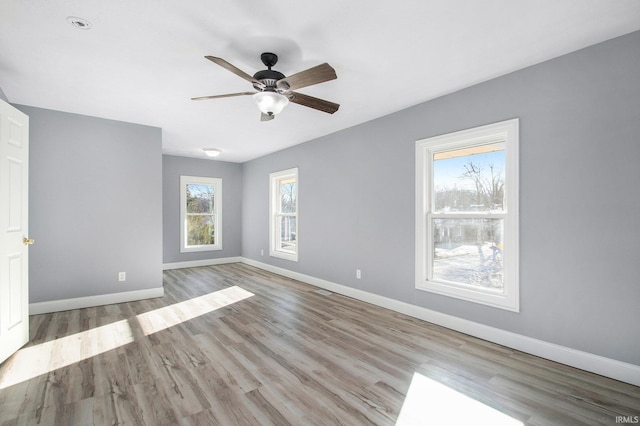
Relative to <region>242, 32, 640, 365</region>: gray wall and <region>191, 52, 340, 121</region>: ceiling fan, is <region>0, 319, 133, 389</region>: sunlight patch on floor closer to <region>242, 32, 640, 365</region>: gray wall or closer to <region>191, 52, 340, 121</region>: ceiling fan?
<region>191, 52, 340, 121</region>: ceiling fan

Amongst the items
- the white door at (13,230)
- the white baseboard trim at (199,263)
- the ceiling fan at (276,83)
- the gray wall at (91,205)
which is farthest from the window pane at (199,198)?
the ceiling fan at (276,83)

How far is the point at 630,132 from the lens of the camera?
224cm

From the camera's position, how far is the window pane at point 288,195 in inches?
241

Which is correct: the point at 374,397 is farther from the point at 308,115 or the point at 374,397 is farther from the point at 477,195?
the point at 308,115

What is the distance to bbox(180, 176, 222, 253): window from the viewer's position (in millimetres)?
6977

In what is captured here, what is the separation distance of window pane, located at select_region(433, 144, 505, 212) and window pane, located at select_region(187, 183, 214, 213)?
5585mm

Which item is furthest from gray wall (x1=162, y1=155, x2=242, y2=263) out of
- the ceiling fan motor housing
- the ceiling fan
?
the ceiling fan motor housing

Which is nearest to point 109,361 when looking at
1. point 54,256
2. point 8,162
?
point 8,162

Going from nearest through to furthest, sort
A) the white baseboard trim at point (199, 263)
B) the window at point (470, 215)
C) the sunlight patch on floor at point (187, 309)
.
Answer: the window at point (470, 215) → the sunlight patch on floor at point (187, 309) → the white baseboard trim at point (199, 263)

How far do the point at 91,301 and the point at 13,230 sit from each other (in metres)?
1.79

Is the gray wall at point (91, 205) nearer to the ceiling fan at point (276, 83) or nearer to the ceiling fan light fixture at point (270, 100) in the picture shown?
the ceiling fan at point (276, 83)

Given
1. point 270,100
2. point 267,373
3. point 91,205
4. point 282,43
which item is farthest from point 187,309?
point 282,43

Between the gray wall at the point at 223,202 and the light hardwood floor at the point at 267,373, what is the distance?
3.08 meters

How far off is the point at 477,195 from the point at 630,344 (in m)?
1.65
